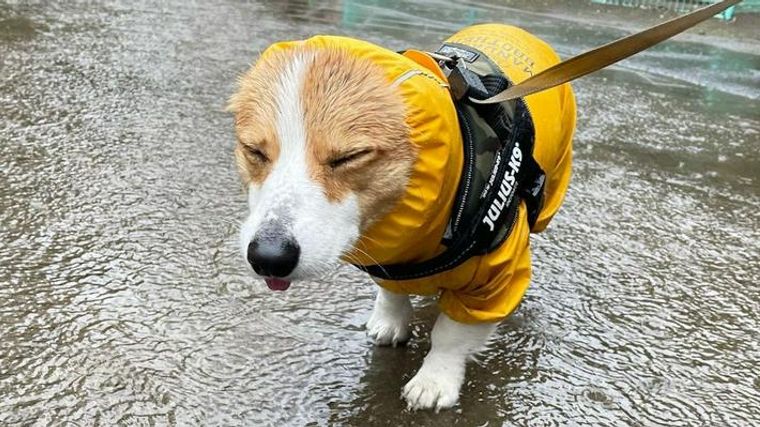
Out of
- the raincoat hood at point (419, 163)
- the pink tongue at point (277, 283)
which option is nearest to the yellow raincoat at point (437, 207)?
the raincoat hood at point (419, 163)

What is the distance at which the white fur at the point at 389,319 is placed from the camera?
2.40 m

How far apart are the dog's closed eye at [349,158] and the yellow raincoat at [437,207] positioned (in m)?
0.12

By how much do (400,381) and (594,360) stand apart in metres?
0.70

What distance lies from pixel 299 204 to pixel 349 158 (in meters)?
0.19

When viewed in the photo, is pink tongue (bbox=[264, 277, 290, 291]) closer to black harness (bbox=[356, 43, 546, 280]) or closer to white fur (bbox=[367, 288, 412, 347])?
black harness (bbox=[356, 43, 546, 280])

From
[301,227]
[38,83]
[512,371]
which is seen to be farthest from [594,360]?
[38,83]

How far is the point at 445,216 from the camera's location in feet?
6.22

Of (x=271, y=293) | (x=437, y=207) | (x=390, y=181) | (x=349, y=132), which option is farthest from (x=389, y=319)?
(x=349, y=132)

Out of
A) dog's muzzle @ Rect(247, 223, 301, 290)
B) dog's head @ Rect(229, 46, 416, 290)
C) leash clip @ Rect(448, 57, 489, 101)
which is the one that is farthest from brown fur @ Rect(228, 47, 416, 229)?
leash clip @ Rect(448, 57, 489, 101)

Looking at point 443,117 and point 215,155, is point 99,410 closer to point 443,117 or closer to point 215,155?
point 443,117

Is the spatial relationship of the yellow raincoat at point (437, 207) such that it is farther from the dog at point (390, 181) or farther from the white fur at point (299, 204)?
the white fur at point (299, 204)

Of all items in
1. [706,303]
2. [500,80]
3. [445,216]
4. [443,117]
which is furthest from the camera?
[706,303]

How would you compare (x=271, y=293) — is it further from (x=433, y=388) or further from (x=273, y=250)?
(x=273, y=250)

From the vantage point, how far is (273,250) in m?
1.56
